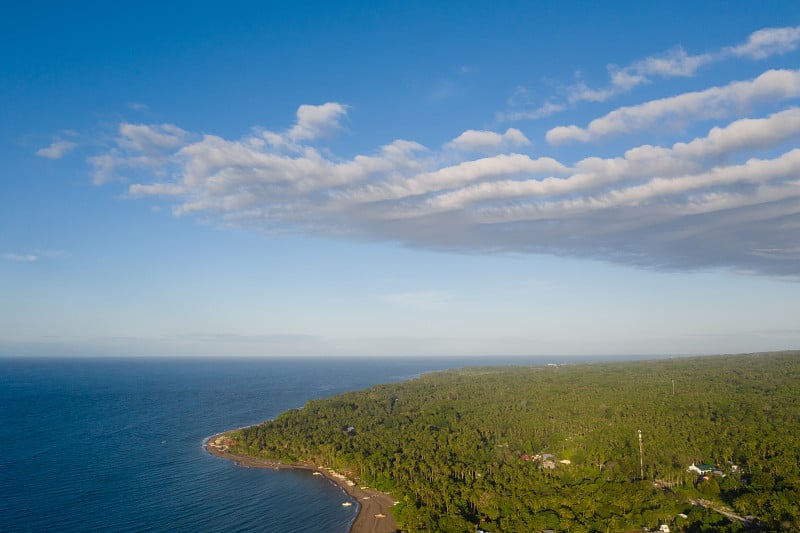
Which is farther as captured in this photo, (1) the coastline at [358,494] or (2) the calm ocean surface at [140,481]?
(2) the calm ocean surface at [140,481]

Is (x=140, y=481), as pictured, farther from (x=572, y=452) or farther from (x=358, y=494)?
(x=572, y=452)

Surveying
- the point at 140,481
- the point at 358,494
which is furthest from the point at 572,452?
the point at 140,481

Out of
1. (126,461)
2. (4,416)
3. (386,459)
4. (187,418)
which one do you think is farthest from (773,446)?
(4,416)

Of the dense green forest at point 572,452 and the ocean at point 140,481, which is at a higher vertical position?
the dense green forest at point 572,452

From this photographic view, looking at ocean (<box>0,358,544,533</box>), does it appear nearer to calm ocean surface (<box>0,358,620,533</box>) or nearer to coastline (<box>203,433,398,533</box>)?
calm ocean surface (<box>0,358,620,533</box>)

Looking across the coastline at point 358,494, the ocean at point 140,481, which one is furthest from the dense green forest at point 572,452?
the ocean at point 140,481

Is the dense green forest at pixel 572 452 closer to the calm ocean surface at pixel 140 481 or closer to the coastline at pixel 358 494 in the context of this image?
the coastline at pixel 358 494
